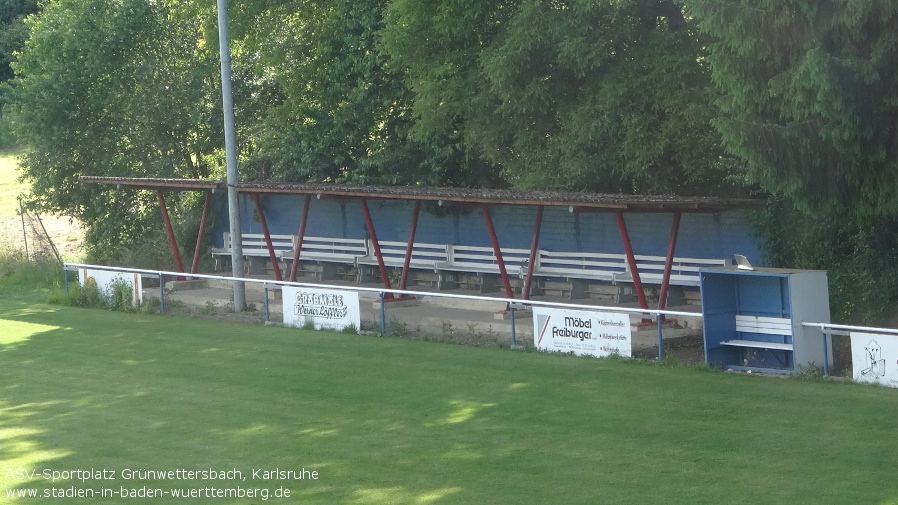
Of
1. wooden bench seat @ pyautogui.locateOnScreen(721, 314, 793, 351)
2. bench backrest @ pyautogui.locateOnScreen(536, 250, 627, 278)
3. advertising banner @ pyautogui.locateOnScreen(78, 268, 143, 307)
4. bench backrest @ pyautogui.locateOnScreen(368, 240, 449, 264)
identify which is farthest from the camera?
bench backrest @ pyautogui.locateOnScreen(368, 240, 449, 264)

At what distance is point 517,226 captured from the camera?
2375 cm

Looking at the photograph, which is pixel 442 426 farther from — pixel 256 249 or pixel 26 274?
pixel 26 274

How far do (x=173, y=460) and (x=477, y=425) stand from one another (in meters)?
3.25

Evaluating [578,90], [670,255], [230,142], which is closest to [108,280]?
[230,142]

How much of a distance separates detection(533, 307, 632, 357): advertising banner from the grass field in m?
0.29

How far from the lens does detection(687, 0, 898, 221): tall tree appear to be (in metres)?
13.7

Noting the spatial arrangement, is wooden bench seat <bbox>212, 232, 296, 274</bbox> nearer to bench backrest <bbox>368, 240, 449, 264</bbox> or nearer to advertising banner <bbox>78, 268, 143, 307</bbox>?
bench backrest <bbox>368, 240, 449, 264</bbox>

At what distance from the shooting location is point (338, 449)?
10.9 meters

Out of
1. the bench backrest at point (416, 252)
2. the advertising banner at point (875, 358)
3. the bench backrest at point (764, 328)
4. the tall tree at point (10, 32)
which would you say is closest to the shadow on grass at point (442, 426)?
the advertising banner at point (875, 358)

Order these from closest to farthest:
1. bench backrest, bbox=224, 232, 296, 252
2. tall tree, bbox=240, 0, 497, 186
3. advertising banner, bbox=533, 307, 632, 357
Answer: advertising banner, bbox=533, 307, 632, 357, tall tree, bbox=240, 0, 497, 186, bench backrest, bbox=224, 232, 296, 252

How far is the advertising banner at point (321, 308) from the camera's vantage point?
18859mm

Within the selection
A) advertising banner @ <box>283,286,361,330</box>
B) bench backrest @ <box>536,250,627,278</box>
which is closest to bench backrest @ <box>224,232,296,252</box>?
bench backrest @ <box>536,250,627,278</box>

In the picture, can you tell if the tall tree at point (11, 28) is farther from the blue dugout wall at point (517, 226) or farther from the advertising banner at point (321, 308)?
the advertising banner at point (321, 308)

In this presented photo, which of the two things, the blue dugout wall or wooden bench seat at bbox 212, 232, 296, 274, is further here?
wooden bench seat at bbox 212, 232, 296, 274
